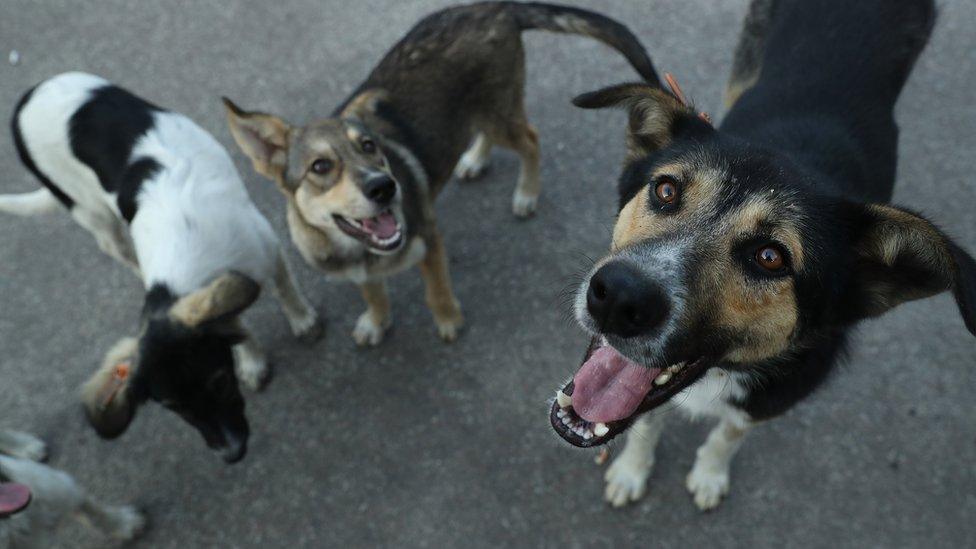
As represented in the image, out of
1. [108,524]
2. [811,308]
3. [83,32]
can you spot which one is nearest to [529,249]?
[811,308]

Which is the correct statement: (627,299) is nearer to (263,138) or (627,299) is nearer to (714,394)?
(714,394)

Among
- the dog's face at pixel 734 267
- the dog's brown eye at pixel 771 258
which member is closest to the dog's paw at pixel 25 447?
the dog's face at pixel 734 267

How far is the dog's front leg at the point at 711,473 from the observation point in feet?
10.5

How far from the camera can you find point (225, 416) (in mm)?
3199

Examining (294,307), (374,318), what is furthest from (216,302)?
(374,318)

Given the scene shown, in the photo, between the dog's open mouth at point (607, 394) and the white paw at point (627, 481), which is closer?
the dog's open mouth at point (607, 394)

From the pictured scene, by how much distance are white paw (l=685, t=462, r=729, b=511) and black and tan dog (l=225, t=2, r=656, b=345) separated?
5.18 ft

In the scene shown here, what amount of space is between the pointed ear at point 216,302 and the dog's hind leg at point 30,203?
1651 millimetres

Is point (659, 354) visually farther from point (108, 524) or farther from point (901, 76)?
point (108, 524)

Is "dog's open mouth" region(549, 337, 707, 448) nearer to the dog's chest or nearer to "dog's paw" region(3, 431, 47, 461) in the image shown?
the dog's chest

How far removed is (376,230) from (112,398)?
4.50 ft

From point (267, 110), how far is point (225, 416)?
275 centimetres

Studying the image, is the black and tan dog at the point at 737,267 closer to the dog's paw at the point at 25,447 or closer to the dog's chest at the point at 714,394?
the dog's chest at the point at 714,394

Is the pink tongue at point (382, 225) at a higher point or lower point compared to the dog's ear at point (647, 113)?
lower
